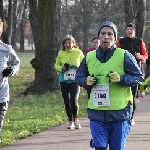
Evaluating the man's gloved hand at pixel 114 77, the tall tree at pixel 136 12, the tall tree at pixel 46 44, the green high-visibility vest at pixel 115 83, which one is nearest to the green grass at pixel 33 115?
the tall tree at pixel 46 44

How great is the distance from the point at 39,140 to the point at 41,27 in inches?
363

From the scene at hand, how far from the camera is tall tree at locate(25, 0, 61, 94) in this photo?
16.7m

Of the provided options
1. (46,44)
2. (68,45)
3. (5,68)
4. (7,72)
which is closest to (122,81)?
(7,72)

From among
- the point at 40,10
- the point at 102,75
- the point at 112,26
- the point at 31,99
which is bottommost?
the point at 31,99

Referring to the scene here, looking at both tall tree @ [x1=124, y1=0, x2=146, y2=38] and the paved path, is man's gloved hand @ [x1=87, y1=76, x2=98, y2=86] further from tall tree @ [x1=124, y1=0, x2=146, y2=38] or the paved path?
tall tree @ [x1=124, y1=0, x2=146, y2=38]

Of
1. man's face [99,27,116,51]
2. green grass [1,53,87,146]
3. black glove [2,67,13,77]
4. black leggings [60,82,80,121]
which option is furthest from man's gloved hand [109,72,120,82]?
black leggings [60,82,80,121]

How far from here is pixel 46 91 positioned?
17094mm

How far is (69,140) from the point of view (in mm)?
8258

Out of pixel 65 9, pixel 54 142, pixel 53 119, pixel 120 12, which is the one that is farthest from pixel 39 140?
pixel 65 9

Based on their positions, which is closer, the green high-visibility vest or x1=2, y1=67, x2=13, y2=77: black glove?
the green high-visibility vest

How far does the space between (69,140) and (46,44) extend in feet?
29.6

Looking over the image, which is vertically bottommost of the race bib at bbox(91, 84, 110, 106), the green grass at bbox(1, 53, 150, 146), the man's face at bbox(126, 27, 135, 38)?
the green grass at bbox(1, 53, 150, 146)

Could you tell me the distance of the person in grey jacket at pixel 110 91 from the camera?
204 inches

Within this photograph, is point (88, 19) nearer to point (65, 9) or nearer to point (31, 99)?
point (65, 9)
